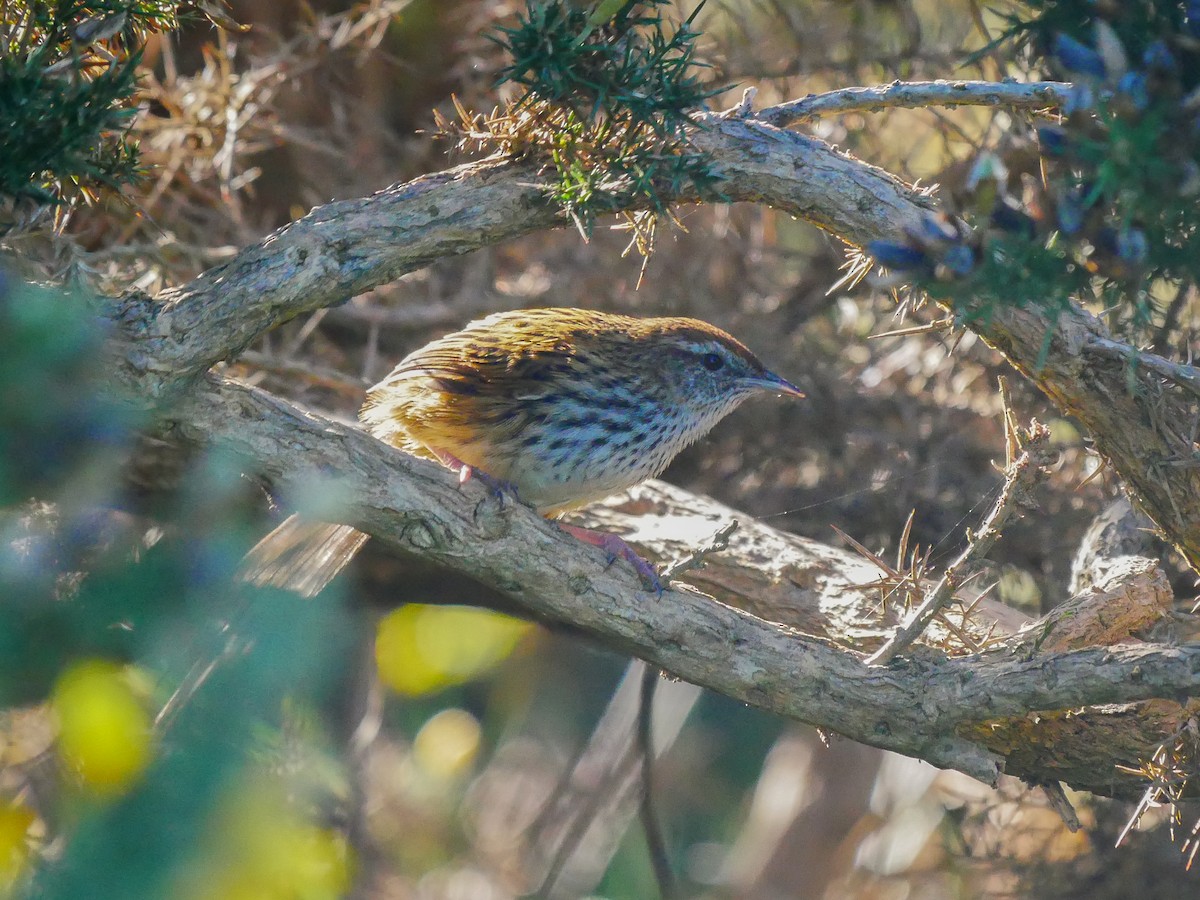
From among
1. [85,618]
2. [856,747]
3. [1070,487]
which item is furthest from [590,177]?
[856,747]

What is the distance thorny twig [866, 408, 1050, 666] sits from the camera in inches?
106

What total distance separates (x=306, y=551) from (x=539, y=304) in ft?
8.38

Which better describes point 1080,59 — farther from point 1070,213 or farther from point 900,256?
point 900,256

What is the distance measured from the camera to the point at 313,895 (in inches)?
66.6

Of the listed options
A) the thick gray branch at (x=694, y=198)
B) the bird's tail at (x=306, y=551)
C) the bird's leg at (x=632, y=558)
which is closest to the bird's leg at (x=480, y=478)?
the bird's leg at (x=632, y=558)

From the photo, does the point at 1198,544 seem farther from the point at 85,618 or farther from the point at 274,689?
the point at 85,618

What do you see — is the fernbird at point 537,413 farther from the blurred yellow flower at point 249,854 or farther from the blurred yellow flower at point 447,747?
the blurred yellow flower at point 249,854

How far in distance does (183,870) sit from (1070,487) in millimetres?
4474

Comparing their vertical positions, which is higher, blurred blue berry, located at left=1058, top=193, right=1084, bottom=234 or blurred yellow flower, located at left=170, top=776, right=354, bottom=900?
blurred blue berry, located at left=1058, top=193, right=1084, bottom=234

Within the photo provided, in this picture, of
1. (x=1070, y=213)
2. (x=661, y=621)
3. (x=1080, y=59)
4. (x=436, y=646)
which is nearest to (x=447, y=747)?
(x=436, y=646)

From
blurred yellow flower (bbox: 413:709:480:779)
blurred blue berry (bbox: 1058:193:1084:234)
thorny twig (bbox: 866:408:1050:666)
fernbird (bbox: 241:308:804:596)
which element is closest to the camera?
blurred blue berry (bbox: 1058:193:1084:234)

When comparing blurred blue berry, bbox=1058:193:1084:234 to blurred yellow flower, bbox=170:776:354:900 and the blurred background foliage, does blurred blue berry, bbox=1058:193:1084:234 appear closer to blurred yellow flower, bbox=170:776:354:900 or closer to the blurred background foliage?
the blurred background foliage

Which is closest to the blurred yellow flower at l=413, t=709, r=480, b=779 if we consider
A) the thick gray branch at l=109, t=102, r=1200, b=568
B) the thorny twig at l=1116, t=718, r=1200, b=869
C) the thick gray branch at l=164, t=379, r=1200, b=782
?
the thick gray branch at l=164, t=379, r=1200, b=782

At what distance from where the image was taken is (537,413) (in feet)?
12.0
